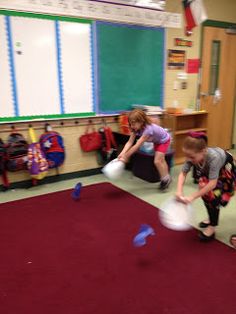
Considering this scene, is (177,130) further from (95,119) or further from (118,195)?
(118,195)

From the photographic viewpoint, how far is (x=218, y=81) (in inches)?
192

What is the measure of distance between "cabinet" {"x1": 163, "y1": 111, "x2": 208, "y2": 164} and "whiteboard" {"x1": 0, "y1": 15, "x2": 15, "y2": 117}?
211cm

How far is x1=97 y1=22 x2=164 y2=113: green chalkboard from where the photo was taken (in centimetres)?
369

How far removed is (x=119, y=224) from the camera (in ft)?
8.23

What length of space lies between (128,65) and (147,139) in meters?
1.27

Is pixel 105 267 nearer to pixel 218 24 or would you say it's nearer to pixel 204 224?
pixel 204 224

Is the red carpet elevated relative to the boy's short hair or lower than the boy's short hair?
lower

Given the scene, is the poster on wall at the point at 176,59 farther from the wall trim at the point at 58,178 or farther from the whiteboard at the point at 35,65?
the wall trim at the point at 58,178

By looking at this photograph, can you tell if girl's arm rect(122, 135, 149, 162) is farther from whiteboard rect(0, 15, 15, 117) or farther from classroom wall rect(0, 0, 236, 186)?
whiteboard rect(0, 15, 15, 117)

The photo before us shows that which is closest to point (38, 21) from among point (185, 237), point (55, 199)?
point (55, 199)

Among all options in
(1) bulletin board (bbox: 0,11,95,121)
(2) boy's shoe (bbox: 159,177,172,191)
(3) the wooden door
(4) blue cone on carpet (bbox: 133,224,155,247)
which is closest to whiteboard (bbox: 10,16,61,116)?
(1) bulletin board (bbox: 0,11,95,121)

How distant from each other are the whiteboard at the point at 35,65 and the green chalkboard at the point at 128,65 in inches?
23.6

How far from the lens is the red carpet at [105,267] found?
5.30 feet

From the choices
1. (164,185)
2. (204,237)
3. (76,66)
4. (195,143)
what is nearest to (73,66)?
(76,66)
